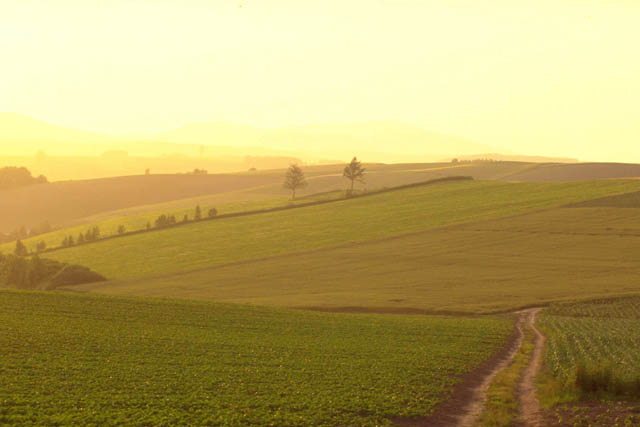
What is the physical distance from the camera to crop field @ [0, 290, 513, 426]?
92.6 ft

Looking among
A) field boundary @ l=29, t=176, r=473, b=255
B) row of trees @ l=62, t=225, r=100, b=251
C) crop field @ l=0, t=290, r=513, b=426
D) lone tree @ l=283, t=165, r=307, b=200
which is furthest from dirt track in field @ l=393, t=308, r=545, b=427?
lone tree @ l=283, t=165, r=307, b=200

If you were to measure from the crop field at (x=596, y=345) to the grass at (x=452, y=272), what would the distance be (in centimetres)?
486

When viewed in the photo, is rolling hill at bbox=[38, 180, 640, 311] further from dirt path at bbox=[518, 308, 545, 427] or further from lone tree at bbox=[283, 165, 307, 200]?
lone tree at bbox=[283, 165, 307, 200]

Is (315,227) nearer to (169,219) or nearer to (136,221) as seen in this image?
(169,219)

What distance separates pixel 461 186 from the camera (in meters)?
153

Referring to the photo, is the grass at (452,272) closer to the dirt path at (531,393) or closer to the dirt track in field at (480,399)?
the dirt path at (531,393)

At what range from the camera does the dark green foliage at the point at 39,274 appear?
302 ft

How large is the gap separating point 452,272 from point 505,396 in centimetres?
5286

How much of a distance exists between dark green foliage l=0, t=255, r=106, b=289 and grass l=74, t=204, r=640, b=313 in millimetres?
5151

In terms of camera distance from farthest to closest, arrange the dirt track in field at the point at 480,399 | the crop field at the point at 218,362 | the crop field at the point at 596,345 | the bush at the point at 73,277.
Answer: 1. the bush at the point at 73,277
2. the crop field at the point at 596,345
3. the dirt track in field at the point at 480,399
4. the crop field at the point at 218,362

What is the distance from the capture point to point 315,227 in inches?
4823

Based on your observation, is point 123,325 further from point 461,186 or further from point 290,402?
point 461,186

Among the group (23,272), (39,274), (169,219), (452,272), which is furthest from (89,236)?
(452,272)

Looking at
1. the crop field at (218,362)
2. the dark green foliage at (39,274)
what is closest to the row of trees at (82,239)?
the dark green foliage at (39,274)
